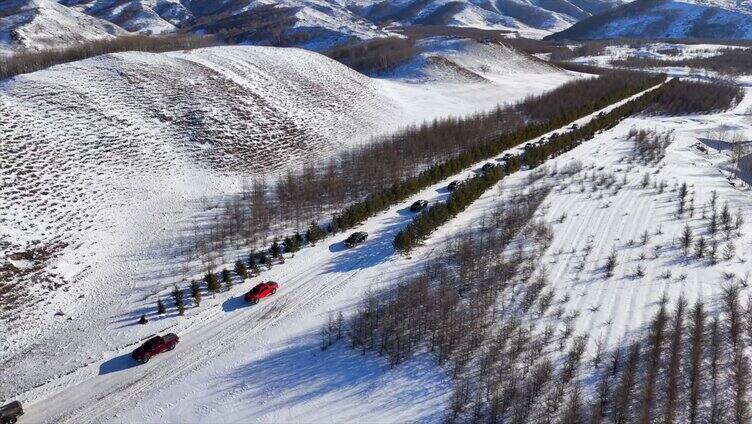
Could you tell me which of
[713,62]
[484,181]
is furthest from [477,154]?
[713,62]

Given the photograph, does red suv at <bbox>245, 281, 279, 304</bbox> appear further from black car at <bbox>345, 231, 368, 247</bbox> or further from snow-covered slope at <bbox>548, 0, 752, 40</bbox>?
snow-covered slope at <bbox>548, 0, 752, 40</bbox>

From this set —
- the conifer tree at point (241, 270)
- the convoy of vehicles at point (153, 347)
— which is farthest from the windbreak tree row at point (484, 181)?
the convoy of vehicles at point (153, 347)

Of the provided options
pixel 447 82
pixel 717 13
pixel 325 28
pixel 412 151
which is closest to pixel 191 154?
pixel 412 151

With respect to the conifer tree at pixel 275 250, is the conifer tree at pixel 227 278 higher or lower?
lower

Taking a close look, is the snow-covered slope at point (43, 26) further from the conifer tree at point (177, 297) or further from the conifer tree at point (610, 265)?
the conifer tree at point (610, 265)

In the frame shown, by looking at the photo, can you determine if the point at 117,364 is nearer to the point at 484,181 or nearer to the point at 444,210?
the point at 444,210

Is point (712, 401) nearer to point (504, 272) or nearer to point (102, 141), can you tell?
point (504, 272)

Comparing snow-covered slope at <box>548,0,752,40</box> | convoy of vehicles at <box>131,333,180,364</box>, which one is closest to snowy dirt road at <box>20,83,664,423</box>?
convoy of vehicles at <box>131,333,180,364</box>
